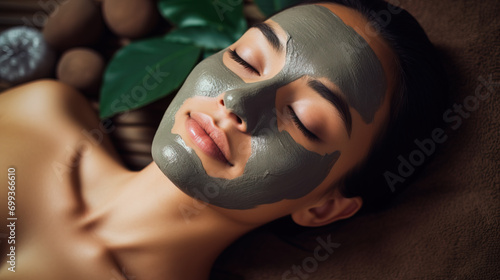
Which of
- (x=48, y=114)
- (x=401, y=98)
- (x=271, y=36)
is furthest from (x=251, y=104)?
(x=48, y=114)

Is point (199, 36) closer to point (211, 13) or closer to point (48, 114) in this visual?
point (211, 13)

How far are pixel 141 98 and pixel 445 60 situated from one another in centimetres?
75

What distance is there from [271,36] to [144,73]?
422mm

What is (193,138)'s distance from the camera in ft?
2.29

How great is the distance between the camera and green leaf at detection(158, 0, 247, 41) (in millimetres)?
1052

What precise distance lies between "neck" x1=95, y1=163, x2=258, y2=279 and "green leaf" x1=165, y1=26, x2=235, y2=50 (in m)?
0.39

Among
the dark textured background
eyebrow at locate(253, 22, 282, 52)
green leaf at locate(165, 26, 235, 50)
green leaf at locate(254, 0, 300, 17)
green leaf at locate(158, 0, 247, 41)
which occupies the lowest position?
the dark textured background

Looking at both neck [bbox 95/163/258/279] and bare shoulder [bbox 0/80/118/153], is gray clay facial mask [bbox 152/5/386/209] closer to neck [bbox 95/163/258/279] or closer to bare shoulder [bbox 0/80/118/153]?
neck [bbox 95/163/258/279]


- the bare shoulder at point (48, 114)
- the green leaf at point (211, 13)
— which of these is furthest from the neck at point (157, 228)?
the green leaf at point (211, 13)

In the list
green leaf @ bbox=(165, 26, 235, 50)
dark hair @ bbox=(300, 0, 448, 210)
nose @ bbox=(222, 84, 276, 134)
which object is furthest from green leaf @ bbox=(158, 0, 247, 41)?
nose @ bbox=(222, 84, 276, 134)

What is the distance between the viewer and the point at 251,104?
683 millimetres

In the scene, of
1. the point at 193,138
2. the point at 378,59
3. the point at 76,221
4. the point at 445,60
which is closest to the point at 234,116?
the point at 193,138

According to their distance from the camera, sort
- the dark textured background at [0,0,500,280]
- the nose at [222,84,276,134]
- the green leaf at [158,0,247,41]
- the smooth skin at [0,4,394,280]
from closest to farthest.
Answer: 1. the nose at [222,84,276,134]
2. the smooth skin at [0,4,394,280]
3. the dark textured background at [0,0,500,280]
4. the green leaf at [158,0,247,41]

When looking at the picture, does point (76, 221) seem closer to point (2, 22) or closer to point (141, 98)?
point (141, 98)
